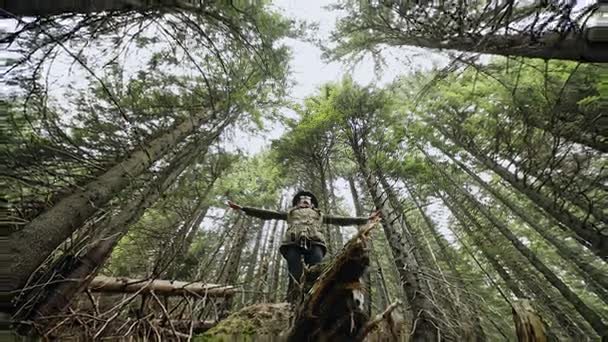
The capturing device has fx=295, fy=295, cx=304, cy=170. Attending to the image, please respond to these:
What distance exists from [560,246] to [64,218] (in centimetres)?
850

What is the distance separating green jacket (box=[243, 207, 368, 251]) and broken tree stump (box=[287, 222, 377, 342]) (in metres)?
1.70

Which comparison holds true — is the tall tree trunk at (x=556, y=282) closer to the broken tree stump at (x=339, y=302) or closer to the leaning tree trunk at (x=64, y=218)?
the broken tree stump at (x=339, y=302)

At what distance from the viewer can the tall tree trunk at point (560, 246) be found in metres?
5.16

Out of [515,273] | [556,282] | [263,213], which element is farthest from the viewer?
[515,273]

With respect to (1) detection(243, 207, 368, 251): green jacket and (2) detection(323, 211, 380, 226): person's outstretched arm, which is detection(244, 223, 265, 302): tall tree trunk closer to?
(1) detection(243, 207, 368, 251): green jacket

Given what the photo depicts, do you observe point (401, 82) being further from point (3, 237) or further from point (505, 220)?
point (3, 237)

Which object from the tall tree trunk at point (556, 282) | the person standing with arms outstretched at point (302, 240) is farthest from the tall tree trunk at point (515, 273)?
the person standing with arms outstretched at point (302, 240)

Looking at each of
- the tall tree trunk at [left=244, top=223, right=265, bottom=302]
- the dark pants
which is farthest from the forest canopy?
the dark pants

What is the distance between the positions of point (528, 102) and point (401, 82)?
2557mm

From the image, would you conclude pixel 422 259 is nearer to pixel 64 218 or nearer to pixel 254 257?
pixel 254 257

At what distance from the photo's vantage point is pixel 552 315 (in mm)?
5734

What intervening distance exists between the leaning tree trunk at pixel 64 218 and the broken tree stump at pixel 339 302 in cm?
128

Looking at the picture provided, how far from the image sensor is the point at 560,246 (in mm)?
6328

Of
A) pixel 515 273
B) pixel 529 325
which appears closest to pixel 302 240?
pixel 529 325
